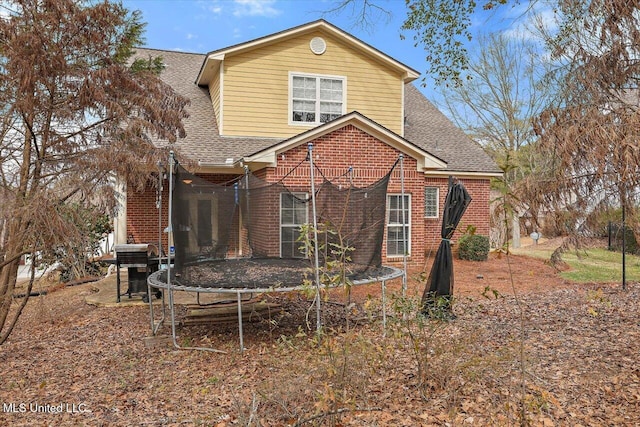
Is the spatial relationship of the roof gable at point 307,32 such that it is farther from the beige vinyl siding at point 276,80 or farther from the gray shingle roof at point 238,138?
the gray shingle roof at point 238,138

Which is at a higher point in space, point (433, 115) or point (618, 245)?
point (433, 115)

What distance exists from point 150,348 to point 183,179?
236 centimetres

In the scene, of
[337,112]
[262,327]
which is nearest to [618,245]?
[337,112]

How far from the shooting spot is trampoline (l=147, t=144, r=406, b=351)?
6.36 m

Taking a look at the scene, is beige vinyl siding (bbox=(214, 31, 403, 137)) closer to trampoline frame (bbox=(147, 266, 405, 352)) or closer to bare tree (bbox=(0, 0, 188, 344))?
bare tree (bbox=(0, 0, 188, 344))

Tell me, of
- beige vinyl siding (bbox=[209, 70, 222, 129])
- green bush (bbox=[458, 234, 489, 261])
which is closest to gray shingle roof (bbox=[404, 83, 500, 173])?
green bush (bbox=[458, 234, 489, 261])

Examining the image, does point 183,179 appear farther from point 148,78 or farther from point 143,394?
point 143,394

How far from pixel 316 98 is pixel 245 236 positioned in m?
7.84

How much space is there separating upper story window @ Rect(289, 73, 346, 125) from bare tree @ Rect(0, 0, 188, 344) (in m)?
6.92

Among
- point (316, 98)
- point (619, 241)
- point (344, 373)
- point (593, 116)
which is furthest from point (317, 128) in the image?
point (619, 241)

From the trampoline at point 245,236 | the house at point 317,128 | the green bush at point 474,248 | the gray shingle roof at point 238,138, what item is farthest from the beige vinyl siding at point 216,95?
the green bush at point 474,248

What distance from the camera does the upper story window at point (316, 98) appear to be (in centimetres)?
1468

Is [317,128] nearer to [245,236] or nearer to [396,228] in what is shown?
[396,228]

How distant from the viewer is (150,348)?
259 inches
